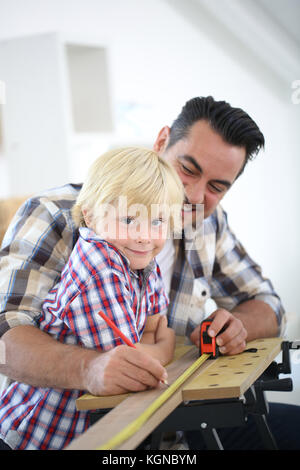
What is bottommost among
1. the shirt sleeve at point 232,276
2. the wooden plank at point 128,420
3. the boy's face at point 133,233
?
the shirt sleeve at point 232,276

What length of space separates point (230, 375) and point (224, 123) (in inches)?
27.7

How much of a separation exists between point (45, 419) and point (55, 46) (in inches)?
76.7

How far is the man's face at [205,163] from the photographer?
52.0 inches

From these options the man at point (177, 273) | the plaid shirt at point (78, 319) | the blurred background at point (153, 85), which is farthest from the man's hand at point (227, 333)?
the blurred background at point (153, 85)

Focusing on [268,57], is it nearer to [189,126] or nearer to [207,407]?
[189,126]

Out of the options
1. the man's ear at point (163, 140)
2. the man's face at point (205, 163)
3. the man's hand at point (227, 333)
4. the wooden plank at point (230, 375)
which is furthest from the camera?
the man's ear at point (163, 140)

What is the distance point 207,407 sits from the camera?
78 cm

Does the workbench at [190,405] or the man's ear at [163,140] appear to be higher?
the man's ear at [163,140]

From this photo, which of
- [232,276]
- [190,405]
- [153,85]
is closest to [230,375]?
[190,405]

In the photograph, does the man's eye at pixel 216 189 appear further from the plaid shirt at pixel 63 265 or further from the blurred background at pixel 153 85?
the blurred background at pixel 153 85

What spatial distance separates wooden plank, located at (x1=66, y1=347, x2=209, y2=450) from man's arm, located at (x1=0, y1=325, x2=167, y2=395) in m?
0.03

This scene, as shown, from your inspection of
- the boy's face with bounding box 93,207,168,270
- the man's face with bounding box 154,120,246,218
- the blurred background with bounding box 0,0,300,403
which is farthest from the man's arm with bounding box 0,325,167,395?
the blurred background with bounding box 0,0,300,403

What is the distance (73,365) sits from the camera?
89 cm

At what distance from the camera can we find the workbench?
65cm
